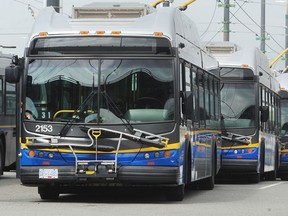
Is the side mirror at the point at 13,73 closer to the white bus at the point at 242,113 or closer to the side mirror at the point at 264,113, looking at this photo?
the white bus at the point at 242,113

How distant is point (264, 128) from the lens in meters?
29.0

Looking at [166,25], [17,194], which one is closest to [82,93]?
[166,25]

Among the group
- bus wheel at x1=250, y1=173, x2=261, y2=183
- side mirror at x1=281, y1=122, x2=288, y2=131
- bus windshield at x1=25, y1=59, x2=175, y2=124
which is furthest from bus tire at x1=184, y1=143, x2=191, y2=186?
side mirror at x1=281, y1=122, x2=288, y2=131

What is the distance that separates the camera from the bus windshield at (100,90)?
17438mm

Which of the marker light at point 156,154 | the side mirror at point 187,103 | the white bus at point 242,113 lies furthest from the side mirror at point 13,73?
the white bus at point 242,113

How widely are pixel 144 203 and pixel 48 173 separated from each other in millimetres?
1773

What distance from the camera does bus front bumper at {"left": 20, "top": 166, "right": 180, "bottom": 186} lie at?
17.2 m

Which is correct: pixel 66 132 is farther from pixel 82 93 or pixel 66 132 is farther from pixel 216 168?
pixel 216 168

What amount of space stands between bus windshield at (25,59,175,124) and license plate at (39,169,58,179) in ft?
2.73

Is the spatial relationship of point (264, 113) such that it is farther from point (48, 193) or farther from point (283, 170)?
point (48, 193)

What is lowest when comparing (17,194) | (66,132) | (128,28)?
(17,194)

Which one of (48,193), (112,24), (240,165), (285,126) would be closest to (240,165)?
(240,165)

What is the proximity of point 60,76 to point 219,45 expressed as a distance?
13.2m

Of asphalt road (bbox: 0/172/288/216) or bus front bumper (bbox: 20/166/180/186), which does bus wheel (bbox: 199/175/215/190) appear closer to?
asphalt road (bbox: 0/172/288/216)
